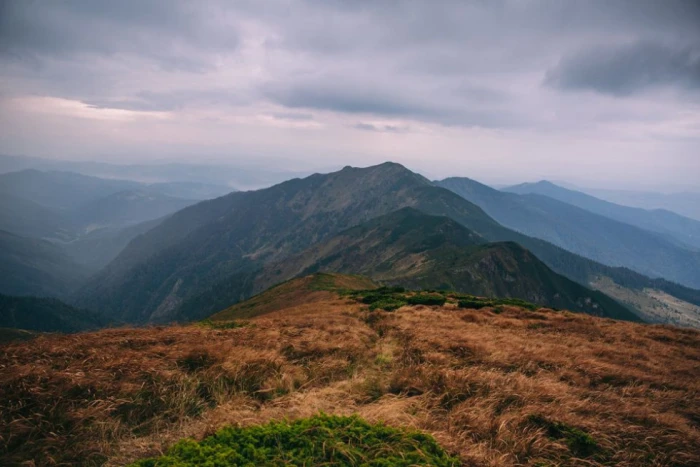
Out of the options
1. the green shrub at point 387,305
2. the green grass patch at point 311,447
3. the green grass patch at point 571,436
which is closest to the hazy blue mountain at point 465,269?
the green shrub at point 387,305

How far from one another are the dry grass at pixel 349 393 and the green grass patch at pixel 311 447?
642mm

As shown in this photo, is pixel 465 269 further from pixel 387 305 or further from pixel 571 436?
pixel 571 436

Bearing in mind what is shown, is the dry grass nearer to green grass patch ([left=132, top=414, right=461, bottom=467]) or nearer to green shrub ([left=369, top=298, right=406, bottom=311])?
green grass patch ([left=132, top=414, right=461, bottom=467])

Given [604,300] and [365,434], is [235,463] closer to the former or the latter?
[365,434]

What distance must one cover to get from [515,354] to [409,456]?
7.71 m

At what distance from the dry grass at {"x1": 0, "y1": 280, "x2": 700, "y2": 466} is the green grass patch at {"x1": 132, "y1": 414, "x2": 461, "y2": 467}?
0.64 metres

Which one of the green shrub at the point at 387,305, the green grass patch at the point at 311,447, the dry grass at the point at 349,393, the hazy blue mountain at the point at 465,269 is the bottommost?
the hazy blue mountain at the point at 465,269

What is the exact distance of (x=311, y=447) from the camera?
5.41 meters

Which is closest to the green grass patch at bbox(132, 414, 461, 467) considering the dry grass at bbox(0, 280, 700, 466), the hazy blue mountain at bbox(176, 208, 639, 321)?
the dry grass at bbox(0, 280, 700, 466)

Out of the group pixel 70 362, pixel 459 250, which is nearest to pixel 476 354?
pixel 70 362

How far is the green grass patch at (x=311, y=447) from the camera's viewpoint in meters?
4.98

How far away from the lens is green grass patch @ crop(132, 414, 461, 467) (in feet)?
16.3

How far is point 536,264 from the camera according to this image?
145 m

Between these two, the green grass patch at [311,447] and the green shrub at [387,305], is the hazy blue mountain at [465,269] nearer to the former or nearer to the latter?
the green shrub at [387,305]
